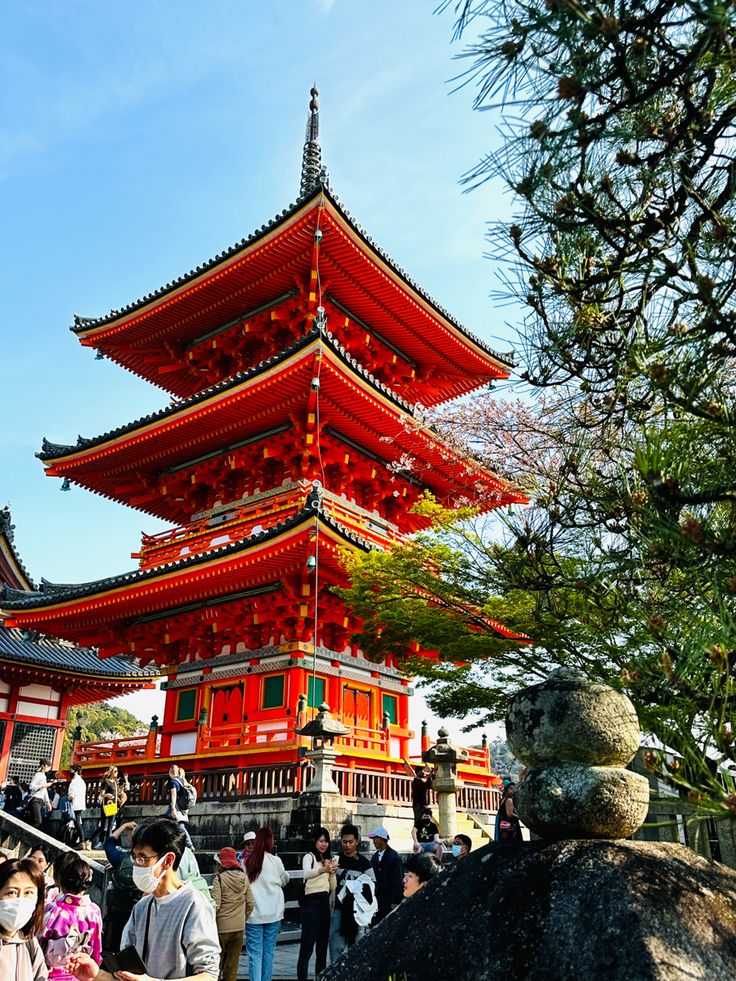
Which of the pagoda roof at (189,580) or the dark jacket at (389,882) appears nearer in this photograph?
Answer: the dark jacket at (389,882)

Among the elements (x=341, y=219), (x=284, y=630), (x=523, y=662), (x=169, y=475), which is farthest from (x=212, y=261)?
(x=523, y=662)

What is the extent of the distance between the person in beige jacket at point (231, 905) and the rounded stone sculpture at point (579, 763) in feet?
13.2

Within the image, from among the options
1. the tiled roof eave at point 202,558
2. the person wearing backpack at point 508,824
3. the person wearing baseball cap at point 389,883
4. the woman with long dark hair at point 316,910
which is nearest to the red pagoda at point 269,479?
the tiled roof eave at point 202,558

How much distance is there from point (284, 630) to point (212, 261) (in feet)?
29.3

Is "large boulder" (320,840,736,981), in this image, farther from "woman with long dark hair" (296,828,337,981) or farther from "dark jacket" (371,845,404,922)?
"woman with long dark hair" (296,828,337,981)

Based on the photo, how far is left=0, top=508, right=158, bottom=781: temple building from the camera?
2109cm

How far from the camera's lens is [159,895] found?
10.2ft

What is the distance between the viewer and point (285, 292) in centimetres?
1811

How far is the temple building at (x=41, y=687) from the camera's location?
21.1 metres

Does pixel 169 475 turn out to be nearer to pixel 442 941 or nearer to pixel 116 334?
pixel 116 334

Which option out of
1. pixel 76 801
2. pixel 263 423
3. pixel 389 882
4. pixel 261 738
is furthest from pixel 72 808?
pixel 263 423

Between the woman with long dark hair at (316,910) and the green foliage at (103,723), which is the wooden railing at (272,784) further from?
the green foliage at (103,723)

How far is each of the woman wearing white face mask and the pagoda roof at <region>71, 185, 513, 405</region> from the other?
47.7 feet

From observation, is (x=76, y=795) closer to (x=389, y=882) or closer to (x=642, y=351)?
(x=389, y=882)
